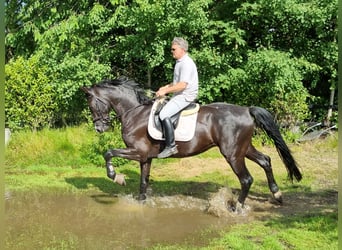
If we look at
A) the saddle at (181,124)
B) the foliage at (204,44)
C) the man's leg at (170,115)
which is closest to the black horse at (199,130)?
the saddle at (181,124)

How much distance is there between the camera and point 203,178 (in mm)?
8828

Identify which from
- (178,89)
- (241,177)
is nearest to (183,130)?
(178,89)

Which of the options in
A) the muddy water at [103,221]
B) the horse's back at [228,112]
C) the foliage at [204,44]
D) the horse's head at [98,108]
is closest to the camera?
the muddy water at [103,221]

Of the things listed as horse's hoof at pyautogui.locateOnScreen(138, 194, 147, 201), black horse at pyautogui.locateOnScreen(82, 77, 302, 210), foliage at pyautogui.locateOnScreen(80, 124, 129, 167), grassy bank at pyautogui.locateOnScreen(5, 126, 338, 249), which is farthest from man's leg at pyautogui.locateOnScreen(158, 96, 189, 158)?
foliage at pyautogui.locateOnScreen(80, 124, 129, 167)

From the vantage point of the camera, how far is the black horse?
6496mm

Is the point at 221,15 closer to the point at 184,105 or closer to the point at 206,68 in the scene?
the point at 206,68

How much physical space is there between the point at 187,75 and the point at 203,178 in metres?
3.29

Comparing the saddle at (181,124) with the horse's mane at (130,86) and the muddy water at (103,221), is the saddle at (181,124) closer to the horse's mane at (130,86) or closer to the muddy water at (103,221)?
the horse's mane at (130,86)

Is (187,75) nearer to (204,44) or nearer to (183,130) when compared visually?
(183,130)

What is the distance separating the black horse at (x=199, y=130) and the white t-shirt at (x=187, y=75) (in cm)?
47

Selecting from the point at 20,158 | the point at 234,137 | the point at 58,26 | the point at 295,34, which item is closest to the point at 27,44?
the point at 58,26

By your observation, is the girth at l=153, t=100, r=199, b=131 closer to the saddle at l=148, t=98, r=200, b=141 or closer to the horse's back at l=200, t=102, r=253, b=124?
the saddle at l=148, t=98, r=200, b=141

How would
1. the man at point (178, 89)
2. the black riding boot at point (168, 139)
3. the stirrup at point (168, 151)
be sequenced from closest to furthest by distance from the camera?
the man at point (178, 89)
the black riding boot at point (168, 139)
the stirrup at point (168, 151)

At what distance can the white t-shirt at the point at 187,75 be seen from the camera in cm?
618
